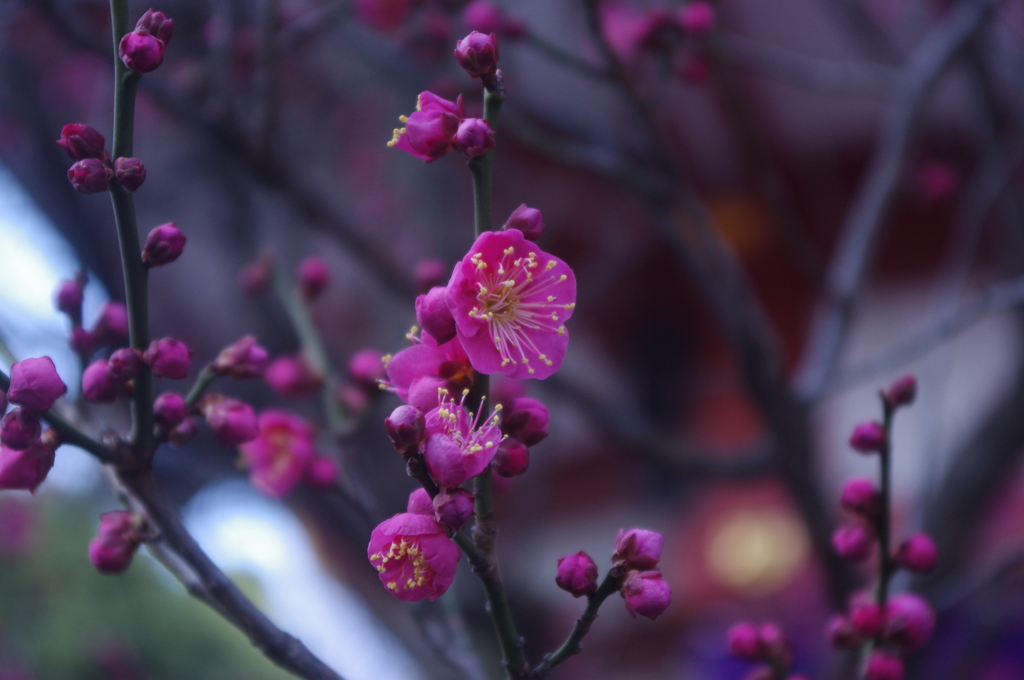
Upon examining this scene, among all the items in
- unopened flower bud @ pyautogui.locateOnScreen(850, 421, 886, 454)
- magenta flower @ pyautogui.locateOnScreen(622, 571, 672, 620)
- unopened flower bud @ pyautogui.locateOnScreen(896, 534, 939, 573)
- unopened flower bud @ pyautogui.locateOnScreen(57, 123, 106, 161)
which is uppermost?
unopened flower bud @ pyautogui.locateOnScreen(850, 421, 886, 454)

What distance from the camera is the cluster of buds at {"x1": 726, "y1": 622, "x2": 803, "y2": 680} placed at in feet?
2.93

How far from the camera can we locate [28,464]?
617mm

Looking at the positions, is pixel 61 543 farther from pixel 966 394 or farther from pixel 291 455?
pixel 966 394

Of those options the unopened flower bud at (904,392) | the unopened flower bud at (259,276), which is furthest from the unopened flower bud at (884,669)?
the unopened flower bud at (259,276)

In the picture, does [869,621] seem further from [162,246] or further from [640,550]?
[162,246]

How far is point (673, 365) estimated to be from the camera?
4.73m

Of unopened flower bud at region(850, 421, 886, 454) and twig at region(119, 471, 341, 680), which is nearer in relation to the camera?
twig at region(119, 471, 341, 680)

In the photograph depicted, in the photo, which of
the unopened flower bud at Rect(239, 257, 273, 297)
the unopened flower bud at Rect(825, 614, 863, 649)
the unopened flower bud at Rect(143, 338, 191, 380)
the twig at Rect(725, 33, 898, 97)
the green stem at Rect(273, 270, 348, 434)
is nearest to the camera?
the unopened flower bud at Rect(143, 338, 191, 380)

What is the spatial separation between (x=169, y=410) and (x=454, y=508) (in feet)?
1.01

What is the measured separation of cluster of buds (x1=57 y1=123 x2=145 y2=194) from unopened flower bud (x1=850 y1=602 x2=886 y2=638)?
843mm

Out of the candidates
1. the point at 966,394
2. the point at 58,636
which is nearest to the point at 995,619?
the point at 966,394

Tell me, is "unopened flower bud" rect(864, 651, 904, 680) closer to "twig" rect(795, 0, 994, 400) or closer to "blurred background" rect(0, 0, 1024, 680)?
"blurred background" rect(0, 0, 1024, 680)

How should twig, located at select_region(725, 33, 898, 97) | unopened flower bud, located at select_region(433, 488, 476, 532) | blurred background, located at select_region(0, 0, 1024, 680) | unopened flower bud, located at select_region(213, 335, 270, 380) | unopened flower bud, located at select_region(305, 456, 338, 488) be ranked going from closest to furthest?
unopened flower bud, located at select_region(433, 488, 476, 532) → unopened flower bud, located at select_region(213, 335, 270, 380) → unopened flower bud, located at select_region(305, 456, 338, 488) → blurred background, located at select_region(0, 0, 1024, 680) → twig, located at select_region(725, 33, 898, 97)

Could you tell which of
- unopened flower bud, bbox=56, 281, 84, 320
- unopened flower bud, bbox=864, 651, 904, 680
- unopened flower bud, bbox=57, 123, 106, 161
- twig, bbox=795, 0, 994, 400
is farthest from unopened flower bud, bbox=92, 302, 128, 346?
twig, bbox=795, 0, 994, 400
